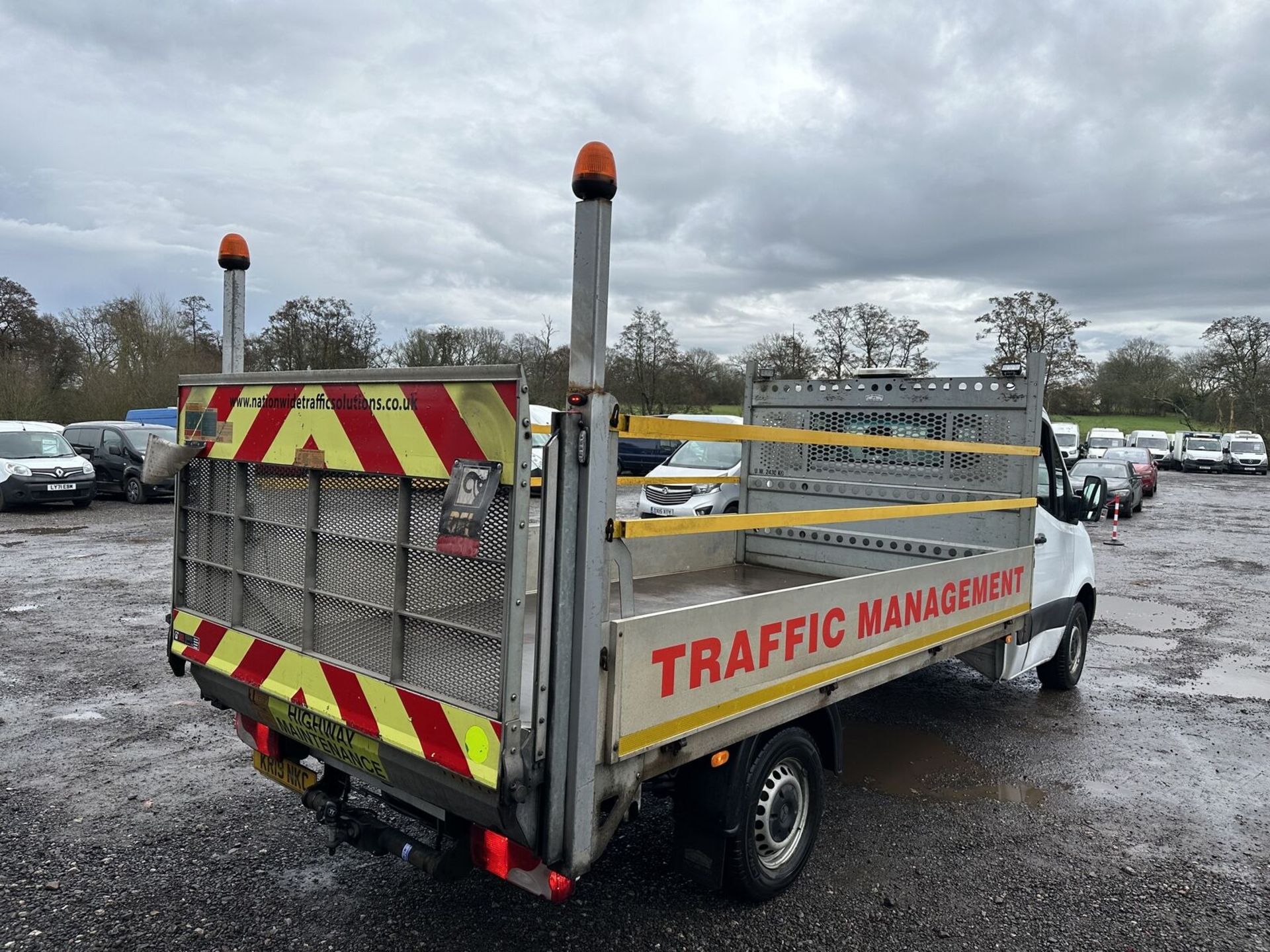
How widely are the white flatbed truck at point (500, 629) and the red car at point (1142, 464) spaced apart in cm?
2509

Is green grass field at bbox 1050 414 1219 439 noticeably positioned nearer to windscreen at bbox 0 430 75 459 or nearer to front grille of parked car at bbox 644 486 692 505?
front grille of parked car at bbox 644 486 692 505

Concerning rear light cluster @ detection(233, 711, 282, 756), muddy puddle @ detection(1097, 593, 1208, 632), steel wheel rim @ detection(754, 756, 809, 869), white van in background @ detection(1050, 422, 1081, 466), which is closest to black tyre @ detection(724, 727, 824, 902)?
steel wheel rim @ detection(754, 756, 809, 869)

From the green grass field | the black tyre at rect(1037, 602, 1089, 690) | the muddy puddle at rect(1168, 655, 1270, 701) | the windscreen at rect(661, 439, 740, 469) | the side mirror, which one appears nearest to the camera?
the side mirror

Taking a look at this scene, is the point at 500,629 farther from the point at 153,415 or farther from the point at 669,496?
the point at 153,415

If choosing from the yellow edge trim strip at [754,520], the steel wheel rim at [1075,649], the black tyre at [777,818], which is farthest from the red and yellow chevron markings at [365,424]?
the steel wheel rim at [1075,649]

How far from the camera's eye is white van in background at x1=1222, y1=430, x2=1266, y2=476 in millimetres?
37531

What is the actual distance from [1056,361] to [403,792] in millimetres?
48736

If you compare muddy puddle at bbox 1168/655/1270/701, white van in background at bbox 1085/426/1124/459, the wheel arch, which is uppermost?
white van in background at bbox 1085/426/1124/459

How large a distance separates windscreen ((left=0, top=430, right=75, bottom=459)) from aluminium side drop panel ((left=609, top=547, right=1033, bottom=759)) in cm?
1836

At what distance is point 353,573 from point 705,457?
13.3 metres

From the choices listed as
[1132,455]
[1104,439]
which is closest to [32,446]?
[1132,455]

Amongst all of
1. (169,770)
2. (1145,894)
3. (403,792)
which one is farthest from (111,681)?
(1145,894)

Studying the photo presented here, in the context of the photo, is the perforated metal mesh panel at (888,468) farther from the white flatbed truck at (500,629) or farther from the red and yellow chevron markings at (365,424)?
the red and yellow chevron markings at (365,424)

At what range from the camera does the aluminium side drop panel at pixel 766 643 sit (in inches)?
105
